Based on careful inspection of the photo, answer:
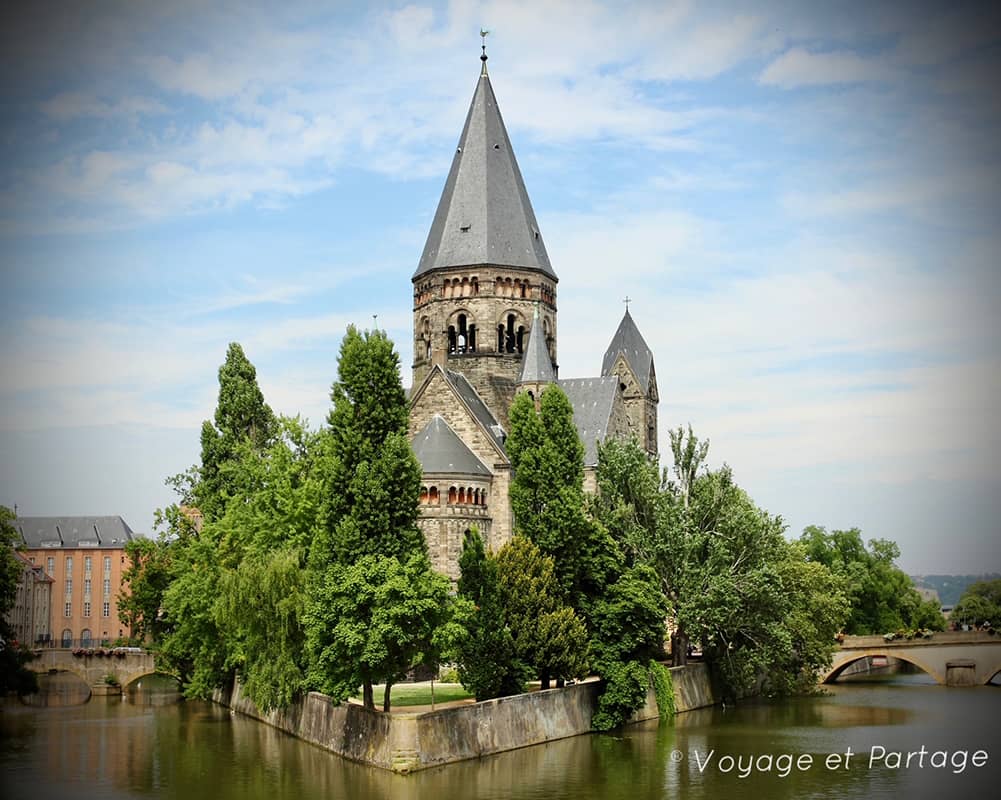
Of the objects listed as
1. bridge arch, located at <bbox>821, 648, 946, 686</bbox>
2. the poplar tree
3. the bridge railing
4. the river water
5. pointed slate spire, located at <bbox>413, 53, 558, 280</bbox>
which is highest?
pointed slate spire, located at <bbox>413, 53, 558, 280</bbox>

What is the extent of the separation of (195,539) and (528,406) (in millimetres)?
19927

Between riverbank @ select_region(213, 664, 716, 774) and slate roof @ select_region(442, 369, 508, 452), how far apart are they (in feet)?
57.6

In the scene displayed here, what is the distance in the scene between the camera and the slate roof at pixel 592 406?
198 ft

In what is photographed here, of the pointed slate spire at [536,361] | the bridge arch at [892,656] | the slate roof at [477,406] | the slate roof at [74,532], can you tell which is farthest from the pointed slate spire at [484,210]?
the slate roof at [74,532]

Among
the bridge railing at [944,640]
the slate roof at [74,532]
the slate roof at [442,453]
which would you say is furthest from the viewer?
the slate roof at [74,532]

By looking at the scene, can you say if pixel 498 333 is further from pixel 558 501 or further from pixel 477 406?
pixel 558 501

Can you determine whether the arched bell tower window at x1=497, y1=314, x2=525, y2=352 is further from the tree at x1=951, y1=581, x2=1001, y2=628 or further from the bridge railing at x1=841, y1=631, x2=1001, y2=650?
the tree at x1=951, y1=581, x2=1001, y2=628

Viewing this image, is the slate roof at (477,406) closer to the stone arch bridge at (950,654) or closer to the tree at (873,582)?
the stone arch bridge at (950,654)

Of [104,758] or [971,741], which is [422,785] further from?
[971,741]

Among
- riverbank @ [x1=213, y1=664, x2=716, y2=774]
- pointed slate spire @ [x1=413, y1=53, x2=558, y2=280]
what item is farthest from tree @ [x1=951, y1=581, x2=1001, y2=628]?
riverbank @ [x1=213, y1=664, x2=716, y2=774]

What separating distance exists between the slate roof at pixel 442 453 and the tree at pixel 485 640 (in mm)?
14689

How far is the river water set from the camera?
3181 cm

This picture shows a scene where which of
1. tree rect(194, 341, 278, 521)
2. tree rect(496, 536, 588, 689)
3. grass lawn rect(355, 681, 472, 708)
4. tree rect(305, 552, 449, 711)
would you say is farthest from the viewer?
tree rect(194, 341, 278, 521)

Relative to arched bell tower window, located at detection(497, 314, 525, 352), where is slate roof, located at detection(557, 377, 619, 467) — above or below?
below
